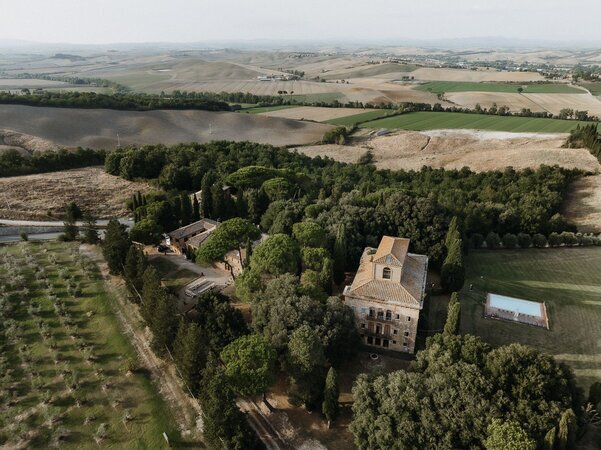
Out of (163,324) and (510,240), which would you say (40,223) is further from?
(510,240)

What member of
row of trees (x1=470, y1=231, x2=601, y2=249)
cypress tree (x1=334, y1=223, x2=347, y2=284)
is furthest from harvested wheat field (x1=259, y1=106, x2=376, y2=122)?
cypress tree (x1=334, y1=223, x2=347, y2=284)

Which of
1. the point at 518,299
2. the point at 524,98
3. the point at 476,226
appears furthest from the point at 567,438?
the point at 524,98

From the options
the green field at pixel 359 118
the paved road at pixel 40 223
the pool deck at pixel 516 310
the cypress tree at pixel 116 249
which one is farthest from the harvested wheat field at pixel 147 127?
the pool deck at pixel 516 310

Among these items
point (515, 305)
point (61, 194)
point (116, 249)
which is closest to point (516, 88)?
point (515, 305)

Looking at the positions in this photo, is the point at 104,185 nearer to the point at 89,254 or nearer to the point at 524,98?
the point at 89,254

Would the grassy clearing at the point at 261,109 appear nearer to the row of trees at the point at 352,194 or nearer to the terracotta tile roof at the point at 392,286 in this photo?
the row of trees at the point at 352,194
